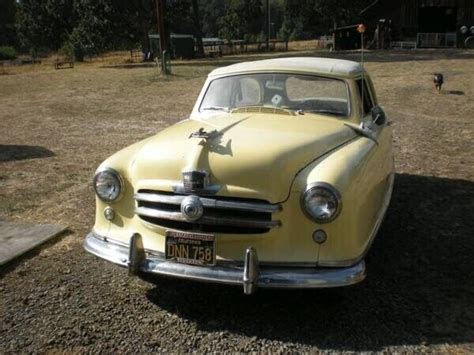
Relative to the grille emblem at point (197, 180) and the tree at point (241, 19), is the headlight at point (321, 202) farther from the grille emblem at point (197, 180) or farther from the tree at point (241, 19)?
the tree at point (241, 19)

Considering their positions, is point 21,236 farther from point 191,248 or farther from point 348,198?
point 348,198

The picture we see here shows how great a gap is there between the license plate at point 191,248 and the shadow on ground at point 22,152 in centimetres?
609

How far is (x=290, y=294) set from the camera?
4078 mm

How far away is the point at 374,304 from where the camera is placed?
12.9ft

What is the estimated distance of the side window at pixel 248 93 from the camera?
5016 mm

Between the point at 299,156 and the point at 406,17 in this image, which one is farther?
the point at 406,17

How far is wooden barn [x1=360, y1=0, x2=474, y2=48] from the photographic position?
111 feet

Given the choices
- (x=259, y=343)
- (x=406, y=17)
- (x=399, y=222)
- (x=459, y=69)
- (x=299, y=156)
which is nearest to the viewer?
(x=259, y=343)

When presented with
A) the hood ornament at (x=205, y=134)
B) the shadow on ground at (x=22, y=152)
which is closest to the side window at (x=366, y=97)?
the hood ornament at (x=205, y=134)

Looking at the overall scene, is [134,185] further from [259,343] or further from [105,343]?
[259,343]

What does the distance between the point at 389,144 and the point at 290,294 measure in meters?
2.33

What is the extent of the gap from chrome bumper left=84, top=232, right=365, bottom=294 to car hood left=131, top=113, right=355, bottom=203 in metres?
0.44

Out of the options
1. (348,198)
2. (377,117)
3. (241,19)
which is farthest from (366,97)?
(241,19)

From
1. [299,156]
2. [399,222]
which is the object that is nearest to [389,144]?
[399,222]
